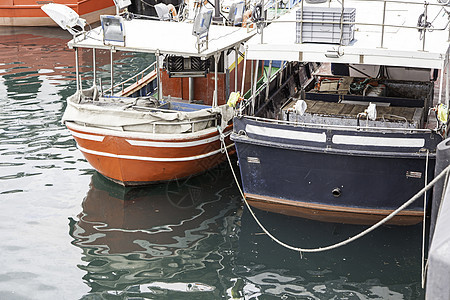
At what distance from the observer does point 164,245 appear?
10.7 m

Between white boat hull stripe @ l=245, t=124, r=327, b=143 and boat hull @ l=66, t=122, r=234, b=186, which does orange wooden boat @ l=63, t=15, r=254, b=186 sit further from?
white boat hull stripe @ l=245, t=124, r=327, b=143

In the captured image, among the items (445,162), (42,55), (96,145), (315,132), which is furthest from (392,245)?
(42,55)

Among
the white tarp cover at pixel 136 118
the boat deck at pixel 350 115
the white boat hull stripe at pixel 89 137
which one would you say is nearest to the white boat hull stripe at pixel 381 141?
the boat deck at pixel 350 115

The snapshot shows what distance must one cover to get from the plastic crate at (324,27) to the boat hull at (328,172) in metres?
1.48

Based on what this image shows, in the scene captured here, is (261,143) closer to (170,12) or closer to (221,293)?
(221,293)

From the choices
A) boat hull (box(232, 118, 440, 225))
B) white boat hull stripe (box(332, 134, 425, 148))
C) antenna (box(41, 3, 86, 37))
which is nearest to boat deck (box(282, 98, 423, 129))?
white boat hull stripe (box(332, 134, 425, 148))

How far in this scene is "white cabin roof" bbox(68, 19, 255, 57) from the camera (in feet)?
39.4

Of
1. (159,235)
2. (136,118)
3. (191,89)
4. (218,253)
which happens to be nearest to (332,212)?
(218,253)

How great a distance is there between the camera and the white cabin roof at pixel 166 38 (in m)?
12.0

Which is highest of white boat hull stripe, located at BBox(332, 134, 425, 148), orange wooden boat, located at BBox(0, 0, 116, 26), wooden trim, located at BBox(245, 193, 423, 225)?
orange wooden boat, located at BBox(0, 0, 116, 26)

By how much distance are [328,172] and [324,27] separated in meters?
2.30

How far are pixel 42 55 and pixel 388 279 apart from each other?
53.2 feet

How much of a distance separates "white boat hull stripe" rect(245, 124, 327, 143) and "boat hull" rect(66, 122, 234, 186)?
151cm

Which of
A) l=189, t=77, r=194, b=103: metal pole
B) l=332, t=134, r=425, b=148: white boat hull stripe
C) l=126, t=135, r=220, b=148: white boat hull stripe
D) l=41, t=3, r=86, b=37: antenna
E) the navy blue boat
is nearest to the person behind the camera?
l=332, t=134, r=425, b=148: white boat hull stripe
